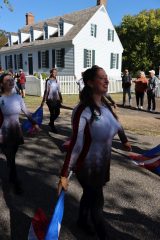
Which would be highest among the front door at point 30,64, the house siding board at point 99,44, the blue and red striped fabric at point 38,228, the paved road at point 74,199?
the house siding board at point 99,44

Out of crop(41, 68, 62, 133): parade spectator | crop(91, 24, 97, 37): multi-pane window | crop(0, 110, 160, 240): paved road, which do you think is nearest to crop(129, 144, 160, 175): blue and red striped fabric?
crop(0, 110, 160, 240): paved road

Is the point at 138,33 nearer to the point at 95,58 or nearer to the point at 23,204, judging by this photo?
the point at 95,58

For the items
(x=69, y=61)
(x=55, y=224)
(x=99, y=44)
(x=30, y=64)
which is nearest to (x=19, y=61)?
(x=30, y=64)

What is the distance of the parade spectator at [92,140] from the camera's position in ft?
8.91

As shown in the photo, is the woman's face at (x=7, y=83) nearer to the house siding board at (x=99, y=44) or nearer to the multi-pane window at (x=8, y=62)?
the house siding board at (x=99, y=44)

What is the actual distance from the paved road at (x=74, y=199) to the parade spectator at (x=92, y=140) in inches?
36.4

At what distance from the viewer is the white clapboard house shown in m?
27.2

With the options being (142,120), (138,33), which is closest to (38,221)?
(142,120)

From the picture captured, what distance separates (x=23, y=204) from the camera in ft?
14.1

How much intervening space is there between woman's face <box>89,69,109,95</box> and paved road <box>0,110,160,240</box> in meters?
1.86

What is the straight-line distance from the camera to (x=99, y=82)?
2.77 meters

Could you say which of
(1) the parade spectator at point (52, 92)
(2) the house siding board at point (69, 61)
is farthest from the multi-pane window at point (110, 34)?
(1) the parade spectator at point (52, 92)

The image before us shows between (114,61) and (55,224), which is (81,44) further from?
(55,224)

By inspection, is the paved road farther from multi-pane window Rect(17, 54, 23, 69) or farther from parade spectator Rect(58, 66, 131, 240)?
multi-pane window Rect(17, 54, 23, 69)
